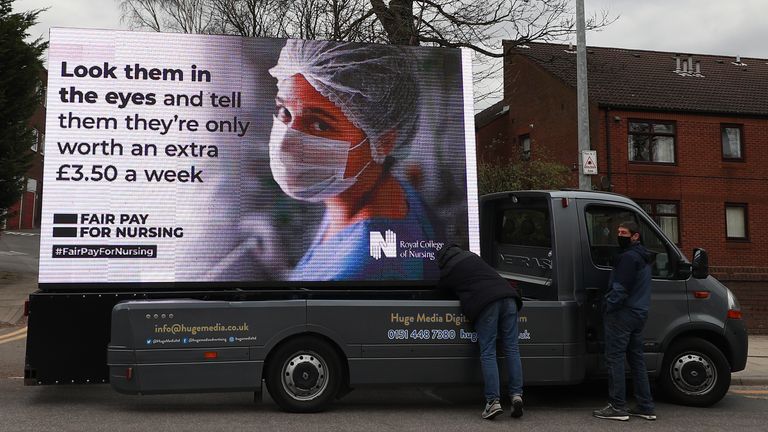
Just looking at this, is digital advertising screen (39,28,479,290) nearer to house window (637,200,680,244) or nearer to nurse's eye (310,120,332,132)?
nurse's eye (310,120,332,132)

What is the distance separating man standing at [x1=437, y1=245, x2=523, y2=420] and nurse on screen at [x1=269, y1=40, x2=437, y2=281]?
545mm

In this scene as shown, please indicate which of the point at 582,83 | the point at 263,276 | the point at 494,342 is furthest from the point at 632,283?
the point at 582,83

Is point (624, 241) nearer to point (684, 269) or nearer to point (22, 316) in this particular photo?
point (684, 269)

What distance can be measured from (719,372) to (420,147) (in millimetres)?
3707

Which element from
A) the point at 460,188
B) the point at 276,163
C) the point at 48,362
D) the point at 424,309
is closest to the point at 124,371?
the point at 48,362

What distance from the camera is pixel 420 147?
6.31 meters

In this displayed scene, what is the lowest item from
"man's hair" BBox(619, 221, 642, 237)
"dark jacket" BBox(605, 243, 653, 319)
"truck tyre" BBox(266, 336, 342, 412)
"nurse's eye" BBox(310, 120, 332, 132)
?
"truck tyre" BBox(266, 336, 342, 412)

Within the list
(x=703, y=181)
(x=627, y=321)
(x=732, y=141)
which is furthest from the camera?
(x=732, y=141)

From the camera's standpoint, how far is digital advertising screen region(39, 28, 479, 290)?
5.70 metres

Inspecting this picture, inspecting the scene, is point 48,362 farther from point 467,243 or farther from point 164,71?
point 467,243

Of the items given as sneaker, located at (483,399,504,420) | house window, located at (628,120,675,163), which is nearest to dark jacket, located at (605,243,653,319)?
sneaker, located at (483,399,504,420)

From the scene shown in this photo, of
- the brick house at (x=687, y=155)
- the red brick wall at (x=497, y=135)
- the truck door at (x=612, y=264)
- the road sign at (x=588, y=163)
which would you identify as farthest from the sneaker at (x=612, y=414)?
the red brick wall at (x=497, y=135)

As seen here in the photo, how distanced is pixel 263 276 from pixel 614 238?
3493mm

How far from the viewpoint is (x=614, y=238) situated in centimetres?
639
